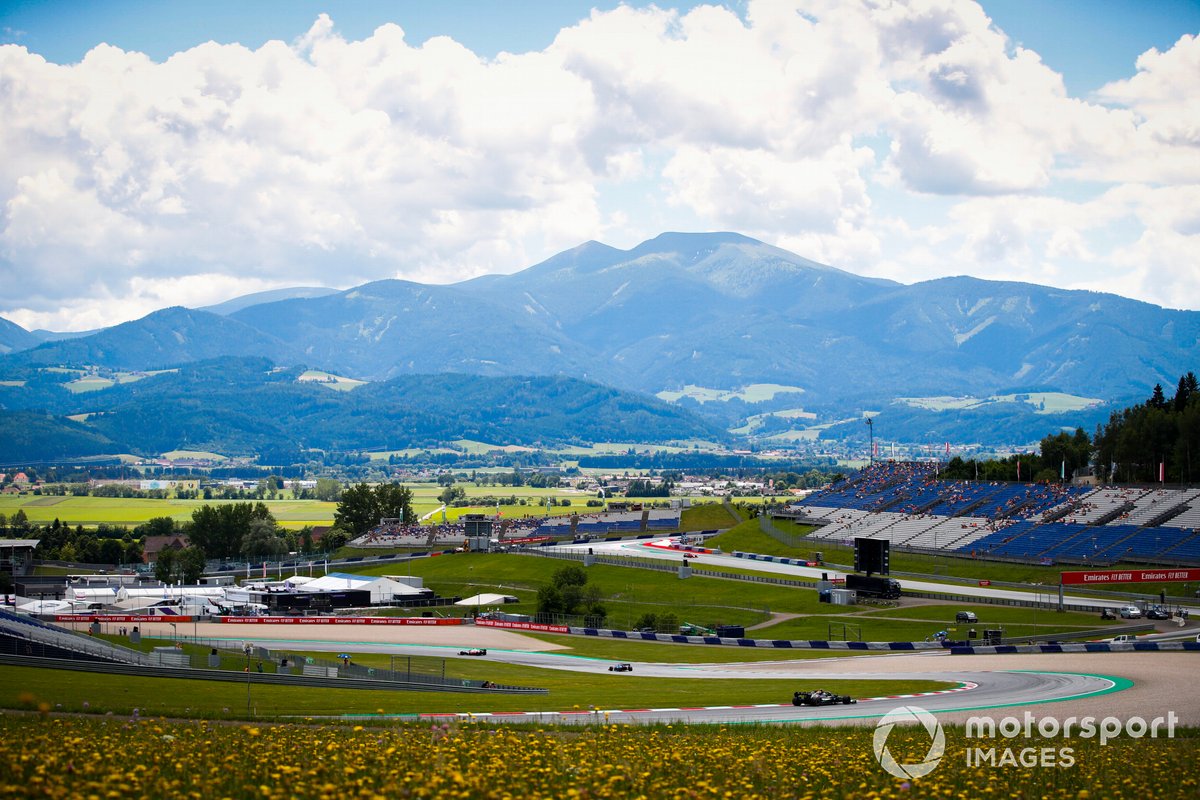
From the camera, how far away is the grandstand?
9388cm

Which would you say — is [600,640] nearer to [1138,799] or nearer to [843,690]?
[843,690]

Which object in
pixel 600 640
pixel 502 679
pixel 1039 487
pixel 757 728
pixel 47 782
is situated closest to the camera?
pixel 47 782

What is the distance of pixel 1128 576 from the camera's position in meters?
81.3

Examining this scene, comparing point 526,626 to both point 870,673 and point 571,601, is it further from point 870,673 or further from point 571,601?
point 870,673

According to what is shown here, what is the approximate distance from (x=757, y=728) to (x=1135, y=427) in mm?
116574

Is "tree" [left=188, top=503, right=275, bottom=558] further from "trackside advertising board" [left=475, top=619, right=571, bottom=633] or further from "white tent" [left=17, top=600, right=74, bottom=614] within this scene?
"trackside advertising board" [left=475, top=619, right=571, bottom=633]

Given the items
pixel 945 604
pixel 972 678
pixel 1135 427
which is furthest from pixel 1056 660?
pixel 1135 427

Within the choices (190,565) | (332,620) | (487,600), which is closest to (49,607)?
(332,620)

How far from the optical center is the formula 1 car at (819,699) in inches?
1764

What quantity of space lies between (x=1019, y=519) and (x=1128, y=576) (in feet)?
98.8

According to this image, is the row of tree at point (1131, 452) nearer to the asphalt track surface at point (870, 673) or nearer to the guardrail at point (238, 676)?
the asphalt track surface at point (870, 673)

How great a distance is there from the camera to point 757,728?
115 feet

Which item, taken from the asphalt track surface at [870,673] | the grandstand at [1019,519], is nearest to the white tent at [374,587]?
the asphalt track surface at [870,673]

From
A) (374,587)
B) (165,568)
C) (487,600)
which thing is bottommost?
(487,600)
